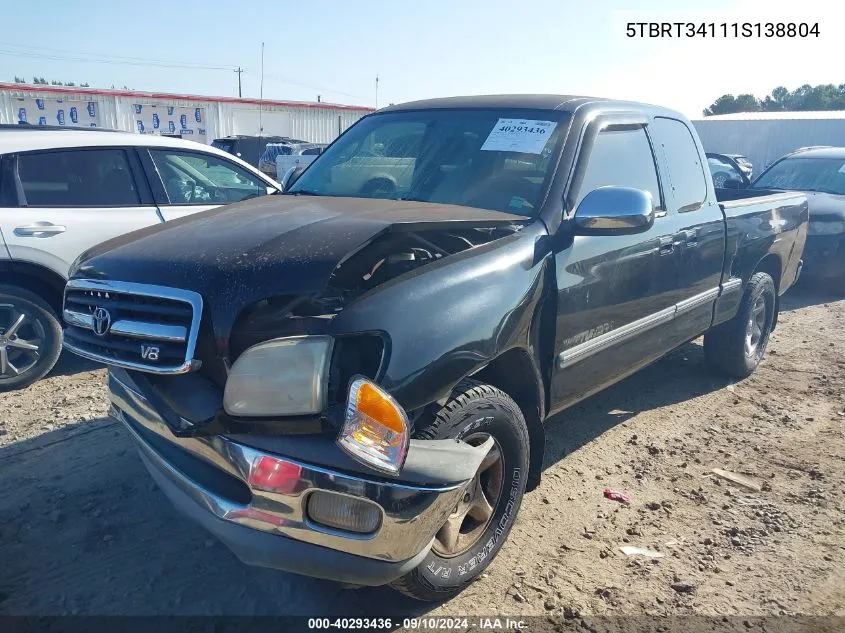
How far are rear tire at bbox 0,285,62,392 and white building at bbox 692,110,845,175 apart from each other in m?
29.1

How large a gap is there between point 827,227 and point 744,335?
4212 millimetres

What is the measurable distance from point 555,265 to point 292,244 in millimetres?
1208

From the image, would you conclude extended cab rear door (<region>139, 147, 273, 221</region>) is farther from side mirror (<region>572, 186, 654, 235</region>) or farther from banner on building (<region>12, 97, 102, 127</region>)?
banner on building (<region>12, 97, 102, 127</region>)

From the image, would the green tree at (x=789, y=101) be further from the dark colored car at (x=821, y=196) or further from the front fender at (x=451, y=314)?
the front fender at (x=451, y=314)

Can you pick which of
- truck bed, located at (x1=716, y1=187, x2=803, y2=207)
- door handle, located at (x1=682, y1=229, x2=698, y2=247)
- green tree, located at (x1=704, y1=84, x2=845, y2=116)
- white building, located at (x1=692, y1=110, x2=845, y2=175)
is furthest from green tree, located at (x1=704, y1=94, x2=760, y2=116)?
door handle, located at (x1=682, y1=229, x2=698, y2=247)

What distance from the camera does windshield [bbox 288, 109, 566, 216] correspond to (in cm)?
321

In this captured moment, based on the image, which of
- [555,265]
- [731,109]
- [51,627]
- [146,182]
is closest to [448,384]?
[555,265]

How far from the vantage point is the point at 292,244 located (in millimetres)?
2342

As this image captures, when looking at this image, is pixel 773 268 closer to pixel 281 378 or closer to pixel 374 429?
pixel 374 429

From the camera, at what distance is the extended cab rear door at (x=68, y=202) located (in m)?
4.66

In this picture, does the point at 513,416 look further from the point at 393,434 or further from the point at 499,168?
the point at 499,168

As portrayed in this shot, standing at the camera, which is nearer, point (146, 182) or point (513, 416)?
point (513, 416)

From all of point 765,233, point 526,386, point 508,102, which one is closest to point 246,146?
point 765,233

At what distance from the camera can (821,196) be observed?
341 inches
